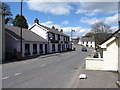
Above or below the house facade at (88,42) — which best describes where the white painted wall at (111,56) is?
below

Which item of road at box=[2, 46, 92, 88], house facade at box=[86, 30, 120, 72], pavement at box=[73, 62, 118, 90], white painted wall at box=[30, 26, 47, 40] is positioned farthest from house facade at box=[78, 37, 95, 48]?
pavement at box=[73, 62, 118, 90]

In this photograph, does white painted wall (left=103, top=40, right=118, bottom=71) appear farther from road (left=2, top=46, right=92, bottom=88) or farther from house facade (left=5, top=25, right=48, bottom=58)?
house facade (left=5, top=25, right=48, bottom=58)

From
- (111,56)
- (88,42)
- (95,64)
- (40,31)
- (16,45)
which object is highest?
(40,31)

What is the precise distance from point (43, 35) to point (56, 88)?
29.9m

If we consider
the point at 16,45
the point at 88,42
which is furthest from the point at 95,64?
the point at 88,42

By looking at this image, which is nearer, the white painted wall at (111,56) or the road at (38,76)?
the road at (38,76)

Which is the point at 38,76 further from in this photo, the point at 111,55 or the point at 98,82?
the point at 111,55

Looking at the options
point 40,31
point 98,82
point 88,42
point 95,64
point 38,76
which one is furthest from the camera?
point 88,42

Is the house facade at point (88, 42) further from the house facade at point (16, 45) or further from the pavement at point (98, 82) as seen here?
the pavement at point (98, 82)

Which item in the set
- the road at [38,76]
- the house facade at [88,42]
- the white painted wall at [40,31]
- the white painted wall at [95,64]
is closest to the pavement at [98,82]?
the road at [38,76]

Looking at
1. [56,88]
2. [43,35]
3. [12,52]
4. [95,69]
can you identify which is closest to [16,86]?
[56,88]

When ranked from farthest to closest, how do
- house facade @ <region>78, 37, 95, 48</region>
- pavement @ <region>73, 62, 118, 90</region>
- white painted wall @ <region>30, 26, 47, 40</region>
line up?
house facade @ <region>78, 37, 95, 48</region> → white painted wall @ <region>30, 26, 47, 40</region> → pavement @ <region>73, 62, 118, 90</region>

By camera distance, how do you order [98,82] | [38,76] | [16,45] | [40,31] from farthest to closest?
[40,31]
[16,45]
[38,76]
[98,82]

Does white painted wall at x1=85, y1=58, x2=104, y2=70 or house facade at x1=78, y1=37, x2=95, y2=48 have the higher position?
house facade at x1=78, y1=37, x2=95, y2=48
